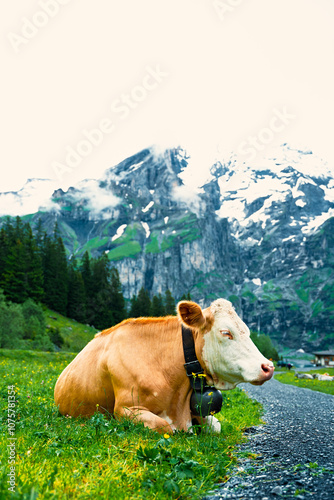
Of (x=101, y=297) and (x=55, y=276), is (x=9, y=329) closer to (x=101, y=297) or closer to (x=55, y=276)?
(x=55, y=276)

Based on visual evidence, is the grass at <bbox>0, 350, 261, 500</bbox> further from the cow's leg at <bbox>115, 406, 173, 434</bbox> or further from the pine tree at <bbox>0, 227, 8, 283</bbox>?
the pine tree at <bbox>0, 227, 8, 283</bbox>

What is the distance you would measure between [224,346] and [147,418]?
1461 mm

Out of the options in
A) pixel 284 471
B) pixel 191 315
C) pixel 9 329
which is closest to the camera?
pixel 284 471

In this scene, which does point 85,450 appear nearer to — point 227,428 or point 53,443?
point 53,443

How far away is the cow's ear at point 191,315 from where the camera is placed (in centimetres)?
570

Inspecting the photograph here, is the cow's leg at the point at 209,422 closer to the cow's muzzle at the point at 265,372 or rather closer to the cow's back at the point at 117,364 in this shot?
the cow's back at the point at 117,364

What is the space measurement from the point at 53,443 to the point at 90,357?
Result: 249 centimetres

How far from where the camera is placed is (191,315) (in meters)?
5.81

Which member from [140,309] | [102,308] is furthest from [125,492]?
[140,309]

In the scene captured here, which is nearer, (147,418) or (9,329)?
(147,418)

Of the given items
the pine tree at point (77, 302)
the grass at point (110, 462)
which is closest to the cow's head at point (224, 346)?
the grass at point (110, 462)

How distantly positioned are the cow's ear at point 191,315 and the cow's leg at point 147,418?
139 centimetres

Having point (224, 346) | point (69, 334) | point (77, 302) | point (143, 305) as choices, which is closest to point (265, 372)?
point (224, 346)

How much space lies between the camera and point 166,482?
322 cm
